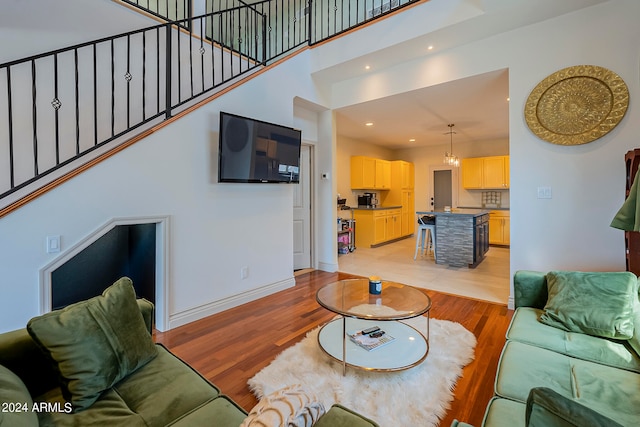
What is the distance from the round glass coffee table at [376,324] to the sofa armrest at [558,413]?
1166mm

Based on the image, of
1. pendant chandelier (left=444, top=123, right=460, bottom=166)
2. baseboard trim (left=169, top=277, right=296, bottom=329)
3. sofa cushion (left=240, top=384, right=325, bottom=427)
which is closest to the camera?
sofa cushion (left=240, top=384, right=325, bottom=427)

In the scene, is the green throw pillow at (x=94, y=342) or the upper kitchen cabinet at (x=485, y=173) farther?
the upper kitchen cabinet at (x=485, y=173)

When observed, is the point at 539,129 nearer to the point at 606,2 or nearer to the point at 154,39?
the point at 606,2

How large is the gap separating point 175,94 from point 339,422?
142 inches

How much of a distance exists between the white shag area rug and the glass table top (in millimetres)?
401

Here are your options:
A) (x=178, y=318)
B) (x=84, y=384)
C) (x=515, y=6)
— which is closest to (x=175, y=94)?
(x=178, y=318)

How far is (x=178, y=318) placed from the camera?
108 inches

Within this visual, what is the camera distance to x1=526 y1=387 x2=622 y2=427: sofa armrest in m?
0.59

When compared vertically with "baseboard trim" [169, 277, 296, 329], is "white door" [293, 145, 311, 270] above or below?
above

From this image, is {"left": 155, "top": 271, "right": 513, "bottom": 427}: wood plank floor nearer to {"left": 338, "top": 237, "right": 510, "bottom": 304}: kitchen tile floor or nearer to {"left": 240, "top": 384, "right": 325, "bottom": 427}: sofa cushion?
{"left": 338, "top": 237, "right": 510, "bottom": 304}: kitchen tile floor

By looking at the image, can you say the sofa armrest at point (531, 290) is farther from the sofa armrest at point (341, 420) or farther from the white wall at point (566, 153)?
the sofa armrest at point (341, 420)

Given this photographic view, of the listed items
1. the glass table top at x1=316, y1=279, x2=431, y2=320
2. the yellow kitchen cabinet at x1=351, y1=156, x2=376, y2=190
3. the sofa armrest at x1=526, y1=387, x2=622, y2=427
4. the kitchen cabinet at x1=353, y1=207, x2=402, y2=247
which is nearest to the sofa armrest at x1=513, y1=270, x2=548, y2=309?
the glass table top at x1=316, y1=279, x2=431, y2=320

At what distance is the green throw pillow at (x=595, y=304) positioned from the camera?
1669 mm


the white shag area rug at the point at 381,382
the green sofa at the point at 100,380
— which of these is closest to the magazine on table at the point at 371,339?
the white shag area rug at the point at 381,382
